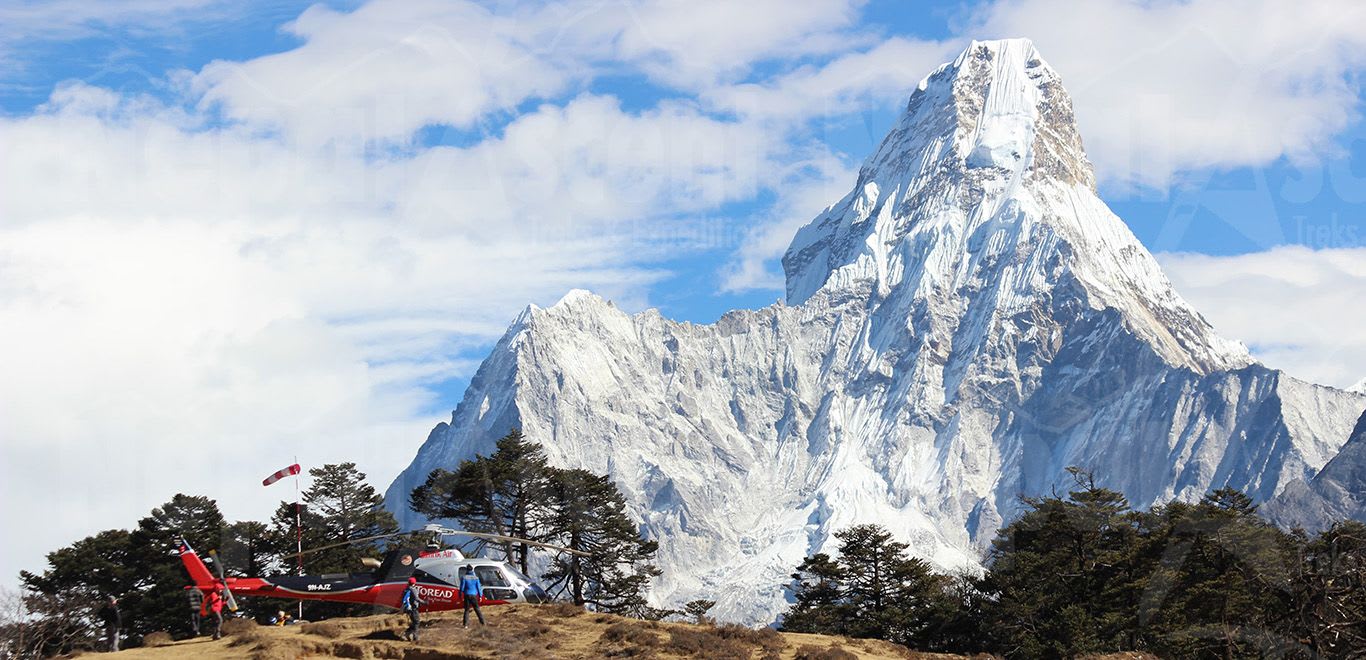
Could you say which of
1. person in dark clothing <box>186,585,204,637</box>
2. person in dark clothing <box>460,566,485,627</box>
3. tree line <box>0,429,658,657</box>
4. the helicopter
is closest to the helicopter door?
the helicopter

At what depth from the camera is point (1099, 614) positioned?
3305 inches

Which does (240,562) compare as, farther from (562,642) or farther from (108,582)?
(562,642)

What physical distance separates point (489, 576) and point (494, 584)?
356 mm

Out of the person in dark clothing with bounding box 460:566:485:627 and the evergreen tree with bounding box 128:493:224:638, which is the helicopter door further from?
the evergreen tree with bounding box 128:493:224:638

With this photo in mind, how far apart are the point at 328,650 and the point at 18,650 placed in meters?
15.0

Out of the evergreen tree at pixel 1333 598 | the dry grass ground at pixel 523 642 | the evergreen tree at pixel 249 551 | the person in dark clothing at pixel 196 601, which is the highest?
the evergreen tree at pixel 249 551

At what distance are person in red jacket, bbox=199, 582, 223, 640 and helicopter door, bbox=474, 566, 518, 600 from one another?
9.32 meters

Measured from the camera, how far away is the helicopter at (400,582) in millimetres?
53906

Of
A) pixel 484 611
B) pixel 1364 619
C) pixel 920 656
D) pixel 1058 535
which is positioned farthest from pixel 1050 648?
pixel 1364 619

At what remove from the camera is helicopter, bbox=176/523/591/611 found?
53906mm

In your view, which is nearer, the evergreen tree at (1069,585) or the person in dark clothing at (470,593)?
the person in dark clothing at (470,593)

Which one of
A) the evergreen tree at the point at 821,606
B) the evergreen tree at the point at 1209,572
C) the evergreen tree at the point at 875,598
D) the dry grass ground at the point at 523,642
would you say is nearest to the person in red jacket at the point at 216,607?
the dry grass ground at the point at 523,642

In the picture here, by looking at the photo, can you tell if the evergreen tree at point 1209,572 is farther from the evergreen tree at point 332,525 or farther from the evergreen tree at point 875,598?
the evergreen tree at point 332,525

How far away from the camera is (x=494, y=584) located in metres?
54.0
